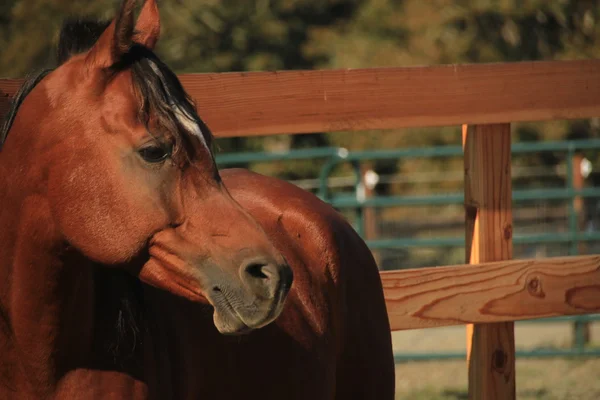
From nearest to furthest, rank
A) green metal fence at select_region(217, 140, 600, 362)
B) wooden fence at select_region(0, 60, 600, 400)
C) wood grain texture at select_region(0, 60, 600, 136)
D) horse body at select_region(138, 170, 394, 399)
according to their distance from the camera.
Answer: horse body at select_region(138, 170, 394, 399)
wood grain texture at select_region(0, 60, 600, 136)
wooden fence at select_region(0, 60, 600, 400)
green metal fence at select_region(217, 140, 600, 362)

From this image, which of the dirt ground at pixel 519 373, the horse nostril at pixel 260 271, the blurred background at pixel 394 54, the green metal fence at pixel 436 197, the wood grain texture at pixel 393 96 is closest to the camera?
the horse nostril at pixel 260 271

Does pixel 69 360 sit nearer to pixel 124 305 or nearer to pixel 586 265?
pixel 124 305

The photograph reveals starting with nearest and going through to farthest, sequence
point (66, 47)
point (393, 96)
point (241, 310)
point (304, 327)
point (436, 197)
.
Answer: point (241, 310) → point (66, 47) → point (304, 327) → point (393, 96) → point (436, 197)

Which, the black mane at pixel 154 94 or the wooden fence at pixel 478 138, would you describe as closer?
the black mane at pixel 154 94

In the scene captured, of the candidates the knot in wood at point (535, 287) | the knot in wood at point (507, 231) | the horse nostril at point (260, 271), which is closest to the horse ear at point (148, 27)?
the horse nostril at point (260, 271)

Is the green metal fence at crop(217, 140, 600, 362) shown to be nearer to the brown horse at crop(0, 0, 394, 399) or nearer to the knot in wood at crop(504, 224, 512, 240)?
the knot in wood at crop(504, 224, 512, 240)

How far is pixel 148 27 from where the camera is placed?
2.33 m

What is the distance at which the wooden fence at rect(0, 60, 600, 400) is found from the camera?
3344 mm

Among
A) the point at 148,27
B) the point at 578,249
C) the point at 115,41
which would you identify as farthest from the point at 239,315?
the point at 578,249

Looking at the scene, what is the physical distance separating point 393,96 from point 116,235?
1571 millimetres

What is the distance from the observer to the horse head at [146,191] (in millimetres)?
2047

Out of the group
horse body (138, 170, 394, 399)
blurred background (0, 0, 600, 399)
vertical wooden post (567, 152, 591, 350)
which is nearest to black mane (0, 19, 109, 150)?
horse body (138, 170, 394, 399)

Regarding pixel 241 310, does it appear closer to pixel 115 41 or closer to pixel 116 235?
pixel 116 235

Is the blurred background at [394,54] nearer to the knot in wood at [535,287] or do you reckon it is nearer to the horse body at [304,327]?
the knot in wood at [535,287]
